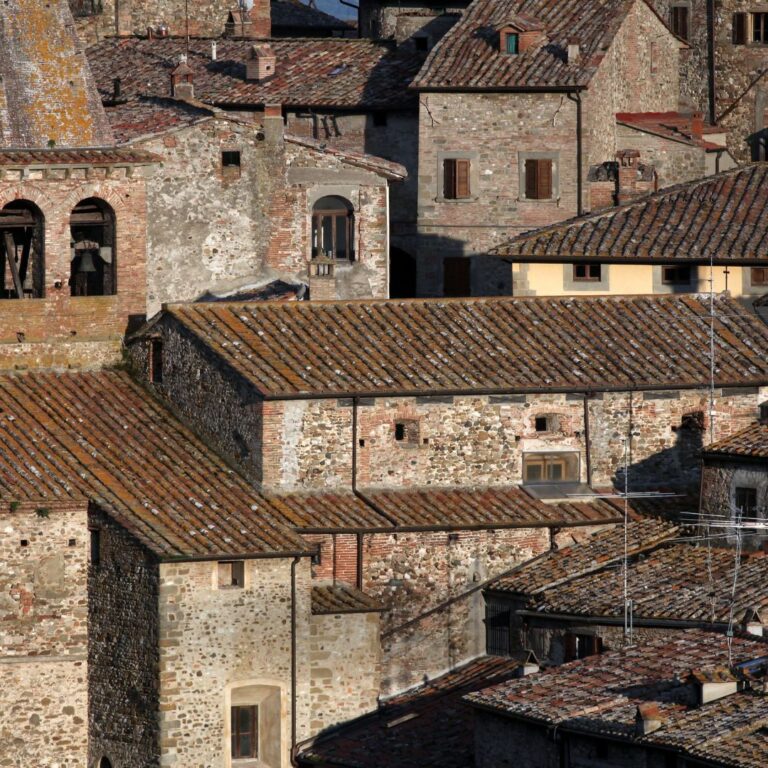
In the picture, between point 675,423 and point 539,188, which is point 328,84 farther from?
point 675,423

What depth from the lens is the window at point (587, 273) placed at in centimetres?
6291

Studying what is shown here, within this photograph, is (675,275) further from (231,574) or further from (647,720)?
(647,720)

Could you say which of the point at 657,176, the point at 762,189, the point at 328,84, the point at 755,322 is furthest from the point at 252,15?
the point at 755,322

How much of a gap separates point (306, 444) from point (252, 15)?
27.5 m

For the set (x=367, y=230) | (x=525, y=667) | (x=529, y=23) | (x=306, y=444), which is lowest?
(x=525, y=667)

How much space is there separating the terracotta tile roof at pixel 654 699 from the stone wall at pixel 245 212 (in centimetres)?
1548

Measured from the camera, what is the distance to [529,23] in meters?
70.4

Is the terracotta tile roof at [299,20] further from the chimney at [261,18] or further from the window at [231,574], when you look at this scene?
the window at [231,574]

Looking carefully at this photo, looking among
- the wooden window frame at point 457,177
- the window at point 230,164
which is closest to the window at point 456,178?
the wooden window frame at point 457,177

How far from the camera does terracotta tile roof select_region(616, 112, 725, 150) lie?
2847 inches

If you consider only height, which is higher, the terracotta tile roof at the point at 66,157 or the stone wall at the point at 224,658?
the terracotta tile roof at the point at 66,157

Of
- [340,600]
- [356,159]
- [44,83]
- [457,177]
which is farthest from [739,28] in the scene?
[340,600]

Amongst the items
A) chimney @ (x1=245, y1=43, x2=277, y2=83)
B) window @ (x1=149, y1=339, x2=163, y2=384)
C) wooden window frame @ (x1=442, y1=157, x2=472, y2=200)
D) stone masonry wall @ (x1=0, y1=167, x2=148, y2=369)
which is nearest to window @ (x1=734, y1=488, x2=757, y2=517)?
window @ (x1=149, y1=339, x2=163, y2=384)

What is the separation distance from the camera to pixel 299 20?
8469 cm
